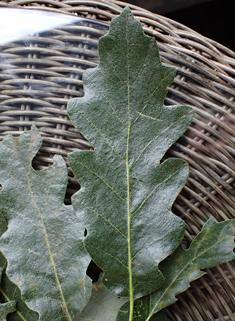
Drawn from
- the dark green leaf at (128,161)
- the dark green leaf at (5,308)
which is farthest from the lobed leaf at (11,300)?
the dark green leaf at (128,161)

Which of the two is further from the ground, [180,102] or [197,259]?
[180,102]

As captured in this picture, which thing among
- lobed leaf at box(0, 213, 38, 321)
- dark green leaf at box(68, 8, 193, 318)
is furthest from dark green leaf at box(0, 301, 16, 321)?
dark green leaf at box(68, 8, 193, 318)

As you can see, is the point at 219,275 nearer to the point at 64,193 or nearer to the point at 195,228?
the point at 195,228

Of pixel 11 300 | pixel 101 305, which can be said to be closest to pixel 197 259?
pixel 101 305

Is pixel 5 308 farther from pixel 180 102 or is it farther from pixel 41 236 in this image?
pixel 180 102

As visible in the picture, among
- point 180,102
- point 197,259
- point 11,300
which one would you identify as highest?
point 180,102

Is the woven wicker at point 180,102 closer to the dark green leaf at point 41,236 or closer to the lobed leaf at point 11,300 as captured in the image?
the dark green leaf at point 41,236
